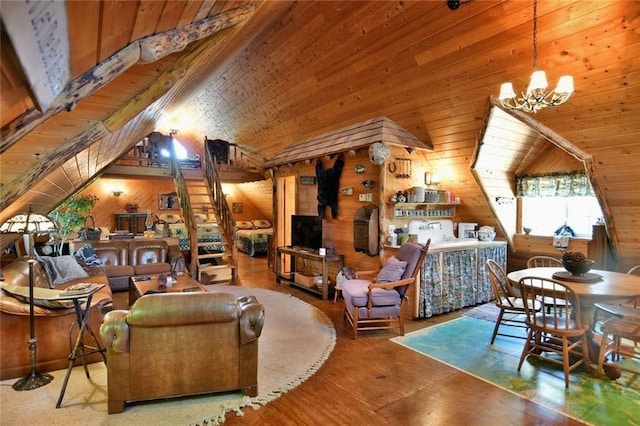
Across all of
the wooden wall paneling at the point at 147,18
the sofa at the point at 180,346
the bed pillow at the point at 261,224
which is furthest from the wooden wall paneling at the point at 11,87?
the bed pillow at the point at 261,224

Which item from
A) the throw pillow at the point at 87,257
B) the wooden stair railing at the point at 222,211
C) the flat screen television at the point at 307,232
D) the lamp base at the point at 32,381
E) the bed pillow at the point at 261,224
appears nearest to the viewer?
the lamp base at the point at 32,381

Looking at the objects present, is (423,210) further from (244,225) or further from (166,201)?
(166,201)

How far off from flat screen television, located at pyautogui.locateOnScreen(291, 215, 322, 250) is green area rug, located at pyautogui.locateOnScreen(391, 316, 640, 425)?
252cm

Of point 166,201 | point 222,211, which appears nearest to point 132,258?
point 222,211

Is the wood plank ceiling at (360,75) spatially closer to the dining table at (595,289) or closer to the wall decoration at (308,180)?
the wall decoration at (308,180)

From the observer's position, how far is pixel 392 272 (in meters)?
4.12

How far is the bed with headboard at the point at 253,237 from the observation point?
10.2 m

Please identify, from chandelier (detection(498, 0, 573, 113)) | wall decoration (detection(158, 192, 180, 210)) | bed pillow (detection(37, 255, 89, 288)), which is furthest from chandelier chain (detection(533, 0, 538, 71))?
wall decoration (detection(158, 192, 180, 210))

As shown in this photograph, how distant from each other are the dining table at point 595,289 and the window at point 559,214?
6.11 feet

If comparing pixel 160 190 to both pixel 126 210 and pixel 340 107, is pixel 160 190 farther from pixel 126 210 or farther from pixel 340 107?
pixel 340 107

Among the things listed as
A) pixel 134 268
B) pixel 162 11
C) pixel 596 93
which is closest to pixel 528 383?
pixel 596 93

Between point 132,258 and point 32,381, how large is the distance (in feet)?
11.5

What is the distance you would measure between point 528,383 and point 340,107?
170 inches

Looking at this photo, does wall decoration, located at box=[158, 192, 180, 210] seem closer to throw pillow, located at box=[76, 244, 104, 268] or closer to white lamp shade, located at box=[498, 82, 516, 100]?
throw pillow, located at box=[76, 244, 104, 268]
